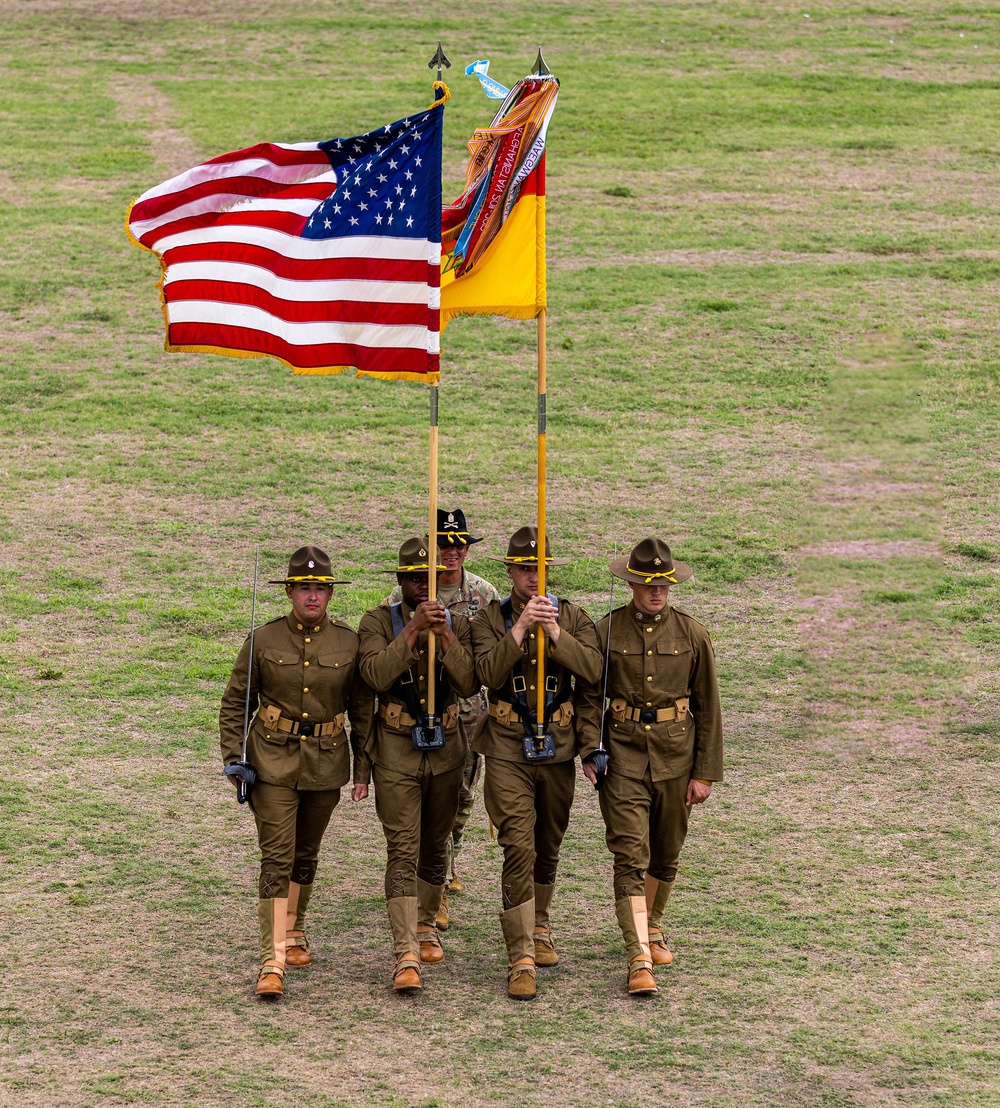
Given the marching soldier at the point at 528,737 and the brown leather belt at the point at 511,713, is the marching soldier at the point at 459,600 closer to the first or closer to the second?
the brown leather belt at the point at 511,713

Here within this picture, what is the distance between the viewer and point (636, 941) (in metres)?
8.92

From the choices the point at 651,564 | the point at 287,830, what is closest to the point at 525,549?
the point at 651,564

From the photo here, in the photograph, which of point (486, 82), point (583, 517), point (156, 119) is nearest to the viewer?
point (486, 82)

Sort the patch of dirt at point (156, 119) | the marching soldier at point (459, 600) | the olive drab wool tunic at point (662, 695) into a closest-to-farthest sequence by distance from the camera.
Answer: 1. the olive drab wool tunic at point (662, 695)
2. the marching soldier at point (459, 600)
3. the patch of dirt at point (156, 119)

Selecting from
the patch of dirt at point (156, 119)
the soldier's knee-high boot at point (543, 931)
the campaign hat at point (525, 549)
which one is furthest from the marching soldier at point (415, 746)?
the patch of dirt at point (156, 119)

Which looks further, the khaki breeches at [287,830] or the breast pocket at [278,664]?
the breast pocket at [278,664]

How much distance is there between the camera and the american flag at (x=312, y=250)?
9266mm

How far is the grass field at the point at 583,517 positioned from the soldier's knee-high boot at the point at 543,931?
7.7 inches

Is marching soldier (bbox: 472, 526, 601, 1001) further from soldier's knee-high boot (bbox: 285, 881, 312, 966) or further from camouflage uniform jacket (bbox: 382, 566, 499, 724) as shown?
soldier's knee-high boot (bbox: 285, 881, 312, 966)

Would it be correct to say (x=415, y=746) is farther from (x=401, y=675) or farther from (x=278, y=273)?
(x=278, y=273)

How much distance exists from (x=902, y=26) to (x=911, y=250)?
1096 cm

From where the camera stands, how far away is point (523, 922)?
29.3ft

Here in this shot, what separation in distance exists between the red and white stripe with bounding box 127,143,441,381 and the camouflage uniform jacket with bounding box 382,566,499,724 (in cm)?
133

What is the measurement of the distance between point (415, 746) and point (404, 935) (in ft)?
3.17
